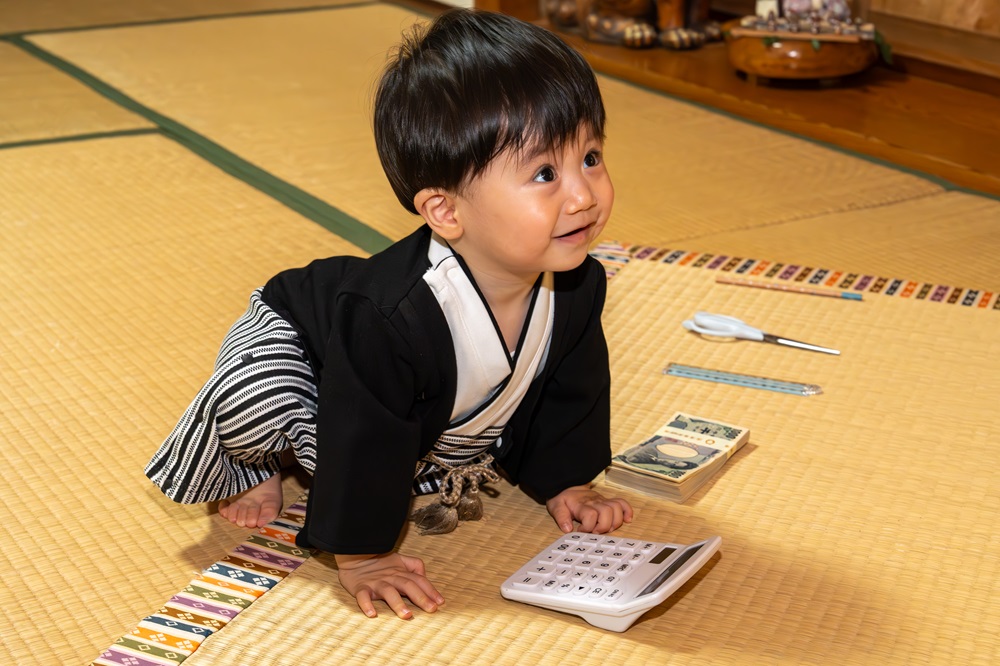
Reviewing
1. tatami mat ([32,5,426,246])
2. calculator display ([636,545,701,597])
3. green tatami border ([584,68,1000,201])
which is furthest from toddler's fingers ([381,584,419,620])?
green tatami border ([584,68,1000,201])

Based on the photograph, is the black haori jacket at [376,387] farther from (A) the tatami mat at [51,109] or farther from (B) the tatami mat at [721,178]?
(A) the tatami mat at [51,109]

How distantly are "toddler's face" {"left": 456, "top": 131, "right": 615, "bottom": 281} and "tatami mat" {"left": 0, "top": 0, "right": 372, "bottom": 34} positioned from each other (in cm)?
306

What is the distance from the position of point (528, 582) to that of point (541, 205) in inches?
13.8

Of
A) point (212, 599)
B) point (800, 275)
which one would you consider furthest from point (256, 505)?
point (800, 275)

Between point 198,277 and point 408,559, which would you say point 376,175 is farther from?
point 408,559

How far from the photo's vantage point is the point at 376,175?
2338 mm

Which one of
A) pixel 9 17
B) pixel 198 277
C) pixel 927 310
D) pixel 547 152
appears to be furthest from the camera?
pixel 9 17

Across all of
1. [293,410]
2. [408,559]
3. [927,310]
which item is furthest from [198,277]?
[927,310]

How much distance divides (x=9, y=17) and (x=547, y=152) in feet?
11.1

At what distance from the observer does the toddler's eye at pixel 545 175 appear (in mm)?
1011

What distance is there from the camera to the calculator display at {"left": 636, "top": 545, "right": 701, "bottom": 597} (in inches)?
38.9

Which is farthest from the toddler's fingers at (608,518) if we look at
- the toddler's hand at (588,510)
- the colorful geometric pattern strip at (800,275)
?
the colorful geometric pattern strip at (800,275)

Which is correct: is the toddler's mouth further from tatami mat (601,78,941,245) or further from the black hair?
tatami mat (601,78,941,245)

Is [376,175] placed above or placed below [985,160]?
below
